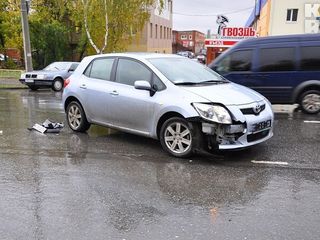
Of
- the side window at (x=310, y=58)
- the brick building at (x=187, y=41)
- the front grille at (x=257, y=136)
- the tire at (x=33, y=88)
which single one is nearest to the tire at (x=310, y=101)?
the side window at (x=310, y=58)

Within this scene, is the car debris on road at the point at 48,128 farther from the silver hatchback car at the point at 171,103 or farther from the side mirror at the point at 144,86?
the side mirror at the point at 144,86

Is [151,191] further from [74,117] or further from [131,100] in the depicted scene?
[74,117]

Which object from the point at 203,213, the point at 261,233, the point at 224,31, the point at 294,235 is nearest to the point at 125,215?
the point at 203,213

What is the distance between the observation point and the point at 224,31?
25.6 metres

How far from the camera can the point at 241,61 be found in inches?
424

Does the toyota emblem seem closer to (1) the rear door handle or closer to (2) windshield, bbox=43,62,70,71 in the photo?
(1) the rear door handle

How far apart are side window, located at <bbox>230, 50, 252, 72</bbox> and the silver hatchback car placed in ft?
10.5

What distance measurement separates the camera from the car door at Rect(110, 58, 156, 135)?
6926 millimetres

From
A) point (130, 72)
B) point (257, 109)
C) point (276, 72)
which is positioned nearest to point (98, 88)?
point (130, 72)

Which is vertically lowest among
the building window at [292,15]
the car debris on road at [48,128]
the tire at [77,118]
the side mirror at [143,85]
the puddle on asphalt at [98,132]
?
the puddle on asphalt at [98,132]

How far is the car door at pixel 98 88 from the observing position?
7.68 m

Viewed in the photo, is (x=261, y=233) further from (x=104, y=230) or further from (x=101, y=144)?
(x=101, y=144)

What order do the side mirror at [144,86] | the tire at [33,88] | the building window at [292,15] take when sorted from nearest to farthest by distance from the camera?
1. the side mirror at [144,86]
2. the tire at [33,88]
3. the building window at [292,15]

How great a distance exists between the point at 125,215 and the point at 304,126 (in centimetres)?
604
